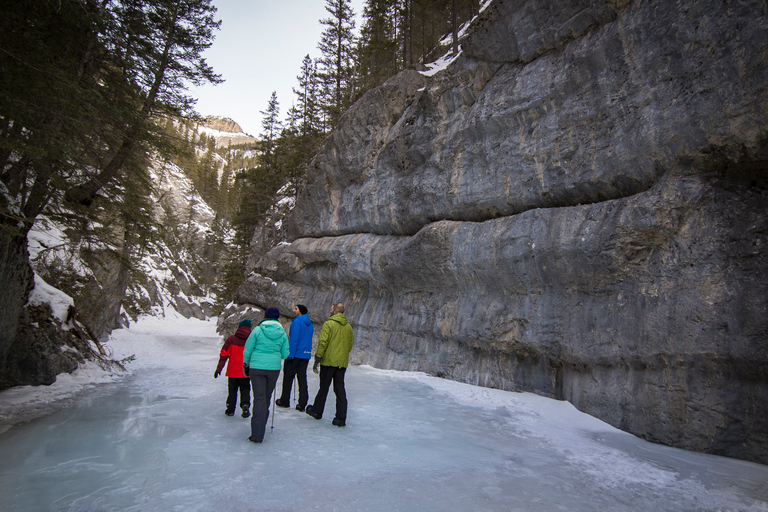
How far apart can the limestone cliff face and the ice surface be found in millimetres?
1258

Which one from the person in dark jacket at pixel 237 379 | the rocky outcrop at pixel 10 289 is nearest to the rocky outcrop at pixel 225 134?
the rocky outcrop at pixel 10 289

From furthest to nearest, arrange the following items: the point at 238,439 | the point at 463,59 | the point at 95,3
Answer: the point at 463,59
the point at 95,3
the point at 238,439

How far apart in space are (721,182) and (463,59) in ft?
28.7

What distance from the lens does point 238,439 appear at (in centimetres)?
550

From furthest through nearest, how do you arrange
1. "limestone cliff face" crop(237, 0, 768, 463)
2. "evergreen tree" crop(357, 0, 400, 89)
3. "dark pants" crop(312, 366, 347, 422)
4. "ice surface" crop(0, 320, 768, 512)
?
1. "evergreen tree" crop(357, 0, 400, 89)
2. "dark pants" crop(312, 366, 347, 422)
3. "limestone cliff face" crop(237, 0, 768, 463)
4. "ice surface" crop(0, 320, 768, 512)

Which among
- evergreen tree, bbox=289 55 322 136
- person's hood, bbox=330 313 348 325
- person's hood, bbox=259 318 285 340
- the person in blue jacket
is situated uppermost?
evergreen tree, bbox=289 55 322 136

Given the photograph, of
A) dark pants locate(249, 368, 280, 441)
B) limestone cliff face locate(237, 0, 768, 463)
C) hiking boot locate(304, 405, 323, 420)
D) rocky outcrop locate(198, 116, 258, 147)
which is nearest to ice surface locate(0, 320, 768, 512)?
hiking boot locate(304, 405, 323, 420)

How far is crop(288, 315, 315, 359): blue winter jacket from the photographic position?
23.2ft

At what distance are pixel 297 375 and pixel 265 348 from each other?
5.81 feet

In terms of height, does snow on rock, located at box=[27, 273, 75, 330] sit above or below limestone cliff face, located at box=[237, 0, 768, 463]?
below

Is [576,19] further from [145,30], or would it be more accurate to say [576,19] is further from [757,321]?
[145,30]

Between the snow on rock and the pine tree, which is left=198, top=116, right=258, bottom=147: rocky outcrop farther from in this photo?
the snow on rock

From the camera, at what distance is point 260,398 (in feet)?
18.0

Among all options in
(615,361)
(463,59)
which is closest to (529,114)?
(463,59)
